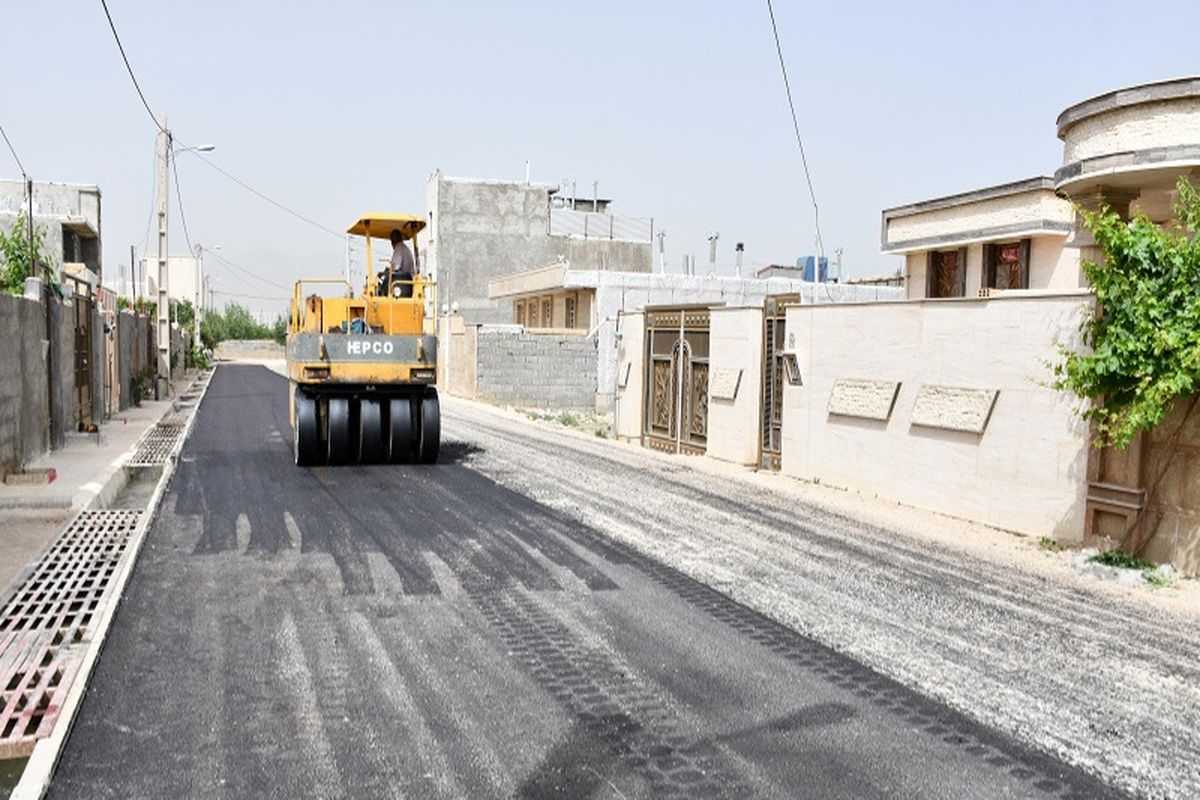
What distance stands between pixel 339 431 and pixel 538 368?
19057mm

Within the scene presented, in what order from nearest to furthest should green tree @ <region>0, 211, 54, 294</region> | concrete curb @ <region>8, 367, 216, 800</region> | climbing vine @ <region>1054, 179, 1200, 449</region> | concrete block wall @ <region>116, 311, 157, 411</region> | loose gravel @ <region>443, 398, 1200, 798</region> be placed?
concrete curb @ <region>8, 367, 216, 800</region> → loose gravel @ <region>443, 398, 1200, 798</region> → climbing vine @ <region>1054, 179, 1200, 449</region> → green tree @ <region>0, 211, 54, 294</region> → concrete block wall @ <region>116, 311, 157, 411</region>

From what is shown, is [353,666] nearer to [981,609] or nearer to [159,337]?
[981,609]

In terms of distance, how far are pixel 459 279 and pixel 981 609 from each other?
5128cm

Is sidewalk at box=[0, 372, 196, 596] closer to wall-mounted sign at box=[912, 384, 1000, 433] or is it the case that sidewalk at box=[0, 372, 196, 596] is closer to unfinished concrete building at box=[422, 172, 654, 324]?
wall-mounted sign at box=[912, 384, 1000, 433]

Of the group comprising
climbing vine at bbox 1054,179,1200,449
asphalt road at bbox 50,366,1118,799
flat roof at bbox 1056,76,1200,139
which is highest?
flat roof at bbox 1056,76,1200,139

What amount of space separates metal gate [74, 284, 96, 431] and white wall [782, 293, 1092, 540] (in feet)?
44.2

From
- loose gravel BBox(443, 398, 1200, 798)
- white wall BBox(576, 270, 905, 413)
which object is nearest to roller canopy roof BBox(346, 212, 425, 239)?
loose gravel BBox(443, 398, 1200, 798)

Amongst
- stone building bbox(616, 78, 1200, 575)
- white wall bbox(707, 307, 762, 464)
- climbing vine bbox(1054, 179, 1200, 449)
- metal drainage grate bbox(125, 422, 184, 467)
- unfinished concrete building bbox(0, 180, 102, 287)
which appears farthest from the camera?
unfinished concrete building bbox(0, 180, 102, 287)

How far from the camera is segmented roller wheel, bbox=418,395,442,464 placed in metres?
16.0

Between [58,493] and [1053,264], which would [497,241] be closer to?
[1053,264]

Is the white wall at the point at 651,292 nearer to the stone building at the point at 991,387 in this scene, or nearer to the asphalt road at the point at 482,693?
the stone building at the point at 991,387

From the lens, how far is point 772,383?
16891 millimetres

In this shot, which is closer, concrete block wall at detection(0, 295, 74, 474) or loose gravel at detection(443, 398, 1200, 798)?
loose gravel at detection(443, 398, 1200, 798)

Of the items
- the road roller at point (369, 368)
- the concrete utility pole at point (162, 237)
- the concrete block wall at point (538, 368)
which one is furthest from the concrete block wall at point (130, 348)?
the road roller at point (369, 368)
